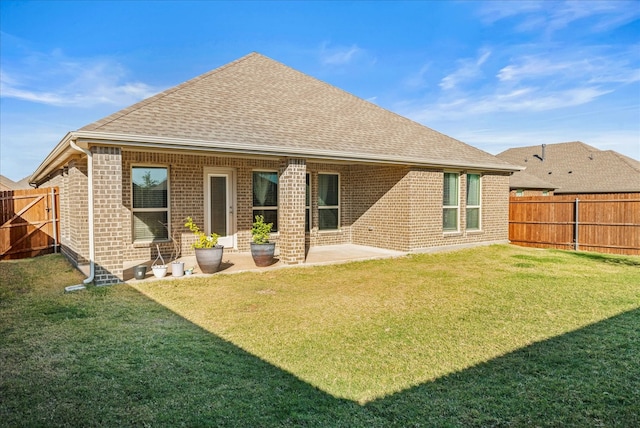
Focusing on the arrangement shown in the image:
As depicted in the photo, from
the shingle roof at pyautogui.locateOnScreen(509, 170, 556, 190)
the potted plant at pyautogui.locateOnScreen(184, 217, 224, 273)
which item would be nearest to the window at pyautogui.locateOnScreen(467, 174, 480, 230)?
the potted plant at pyautogui.locateOnScreen(184, 217, 224, 273)

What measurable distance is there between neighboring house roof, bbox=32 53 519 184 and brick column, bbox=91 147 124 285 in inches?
17.4

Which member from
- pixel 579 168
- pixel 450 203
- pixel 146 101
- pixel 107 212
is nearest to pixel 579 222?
pixel 450 203

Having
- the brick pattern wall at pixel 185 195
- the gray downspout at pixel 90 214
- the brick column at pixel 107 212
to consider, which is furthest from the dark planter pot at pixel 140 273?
the brick pattern wall at pixel 185 195

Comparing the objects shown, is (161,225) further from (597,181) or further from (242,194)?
(597,181)

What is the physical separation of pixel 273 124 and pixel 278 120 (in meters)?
0.44

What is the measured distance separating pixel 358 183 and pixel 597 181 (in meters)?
19.2

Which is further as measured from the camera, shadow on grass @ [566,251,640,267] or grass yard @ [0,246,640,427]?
shadow on grass @ [566,251,640,267]

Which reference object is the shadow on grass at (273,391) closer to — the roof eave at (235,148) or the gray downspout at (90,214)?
the gray downspout at (90,214)

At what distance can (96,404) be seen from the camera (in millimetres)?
3201

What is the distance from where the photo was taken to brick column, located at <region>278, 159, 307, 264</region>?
371 inches

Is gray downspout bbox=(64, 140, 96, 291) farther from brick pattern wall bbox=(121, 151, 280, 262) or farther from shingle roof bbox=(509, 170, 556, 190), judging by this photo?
shingle roof bbox=(509, 170, 556, 190)

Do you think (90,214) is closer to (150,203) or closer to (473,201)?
(150,203)

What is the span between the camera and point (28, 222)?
12.1 m

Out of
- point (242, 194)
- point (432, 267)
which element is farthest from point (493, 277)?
point (242, 194)
